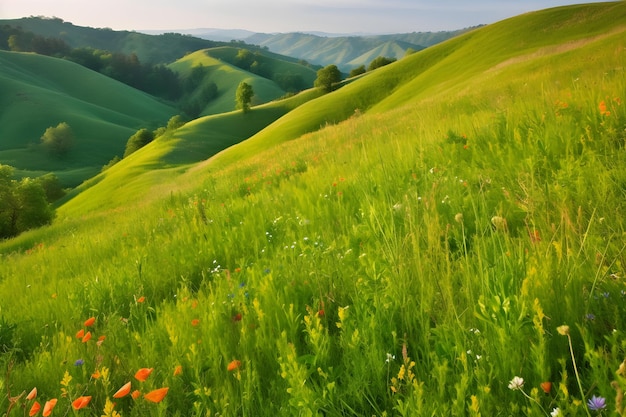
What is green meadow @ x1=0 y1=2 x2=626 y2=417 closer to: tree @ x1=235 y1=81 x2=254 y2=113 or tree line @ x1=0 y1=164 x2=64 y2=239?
tree line @ x1=0 y1=164 x2=64 y2=239

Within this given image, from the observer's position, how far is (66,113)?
123m

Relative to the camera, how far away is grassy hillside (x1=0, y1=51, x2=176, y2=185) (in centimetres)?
10569

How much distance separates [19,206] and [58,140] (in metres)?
77.6

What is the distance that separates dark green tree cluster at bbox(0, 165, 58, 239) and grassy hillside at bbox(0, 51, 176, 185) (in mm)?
54374

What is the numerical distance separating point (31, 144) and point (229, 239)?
13444cm

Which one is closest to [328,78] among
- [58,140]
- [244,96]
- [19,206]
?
[244,96]

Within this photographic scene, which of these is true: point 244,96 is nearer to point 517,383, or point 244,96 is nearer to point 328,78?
point 328,78

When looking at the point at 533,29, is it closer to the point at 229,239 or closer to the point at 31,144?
the point at 229,239

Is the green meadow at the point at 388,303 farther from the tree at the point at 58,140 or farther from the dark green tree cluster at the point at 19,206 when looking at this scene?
the tree at the point at 58,140

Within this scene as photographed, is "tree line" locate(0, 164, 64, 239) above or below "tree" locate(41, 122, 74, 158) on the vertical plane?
below

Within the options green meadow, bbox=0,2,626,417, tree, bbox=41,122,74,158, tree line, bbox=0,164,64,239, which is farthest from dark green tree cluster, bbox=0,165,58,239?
tree, bbox=41,122,74,158

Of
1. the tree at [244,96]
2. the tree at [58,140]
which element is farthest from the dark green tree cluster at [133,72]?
the tree at [244,96]

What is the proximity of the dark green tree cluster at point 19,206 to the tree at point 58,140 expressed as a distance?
7485 cm

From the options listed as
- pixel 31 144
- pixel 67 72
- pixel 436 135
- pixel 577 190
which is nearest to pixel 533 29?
pixel 436 135
